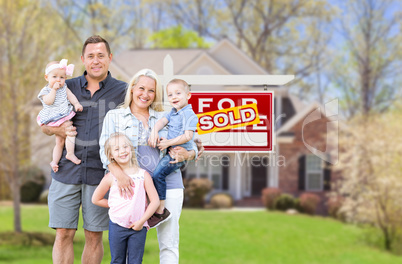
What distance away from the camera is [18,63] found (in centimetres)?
1233

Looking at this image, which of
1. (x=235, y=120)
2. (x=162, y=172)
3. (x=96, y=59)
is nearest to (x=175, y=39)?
(x=235, y=120)

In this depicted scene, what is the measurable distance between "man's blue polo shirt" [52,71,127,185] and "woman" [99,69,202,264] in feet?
1.08

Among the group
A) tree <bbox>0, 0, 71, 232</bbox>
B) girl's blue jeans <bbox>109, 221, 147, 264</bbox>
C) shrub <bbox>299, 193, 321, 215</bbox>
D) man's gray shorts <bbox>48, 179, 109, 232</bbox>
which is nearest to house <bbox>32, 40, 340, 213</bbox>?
shrub <bbox>299, 193, 321, 215</bbox>

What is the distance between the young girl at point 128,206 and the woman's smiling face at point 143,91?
0.31 m

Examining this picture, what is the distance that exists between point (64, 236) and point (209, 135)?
182 centimetres

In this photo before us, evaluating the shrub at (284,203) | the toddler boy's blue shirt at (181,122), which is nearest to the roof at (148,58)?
the shrub at (284,203)

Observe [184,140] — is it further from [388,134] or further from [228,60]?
[228,60]

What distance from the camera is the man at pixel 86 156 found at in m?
4.18

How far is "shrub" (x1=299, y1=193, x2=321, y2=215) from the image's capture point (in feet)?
53.6

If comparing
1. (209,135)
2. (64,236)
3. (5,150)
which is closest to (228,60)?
(5,150)

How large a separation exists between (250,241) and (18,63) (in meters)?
7.91

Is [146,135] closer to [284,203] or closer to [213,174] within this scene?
[284,203]

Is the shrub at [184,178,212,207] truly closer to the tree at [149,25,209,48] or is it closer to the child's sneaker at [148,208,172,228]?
the tree at [149,25,209,48]

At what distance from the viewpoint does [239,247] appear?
42.2ft
